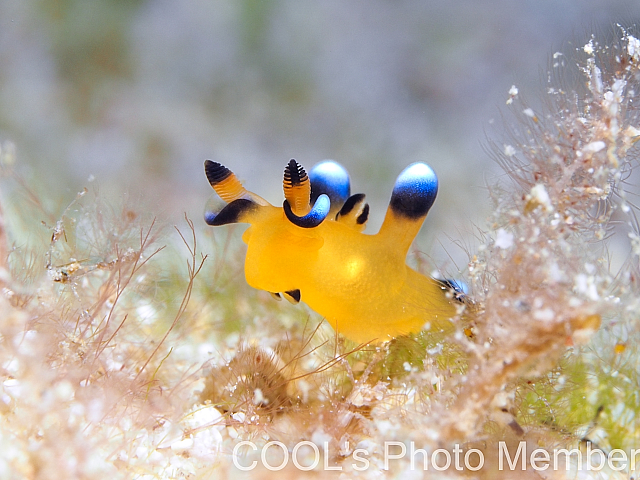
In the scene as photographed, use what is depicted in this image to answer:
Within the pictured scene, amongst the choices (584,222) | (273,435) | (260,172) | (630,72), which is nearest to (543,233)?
(584,222)

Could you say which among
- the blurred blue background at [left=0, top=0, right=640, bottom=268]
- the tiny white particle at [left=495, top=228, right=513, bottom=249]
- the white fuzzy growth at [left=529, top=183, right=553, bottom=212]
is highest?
the blurred blue background at [left=0, top=0, right=640, bottom=268]

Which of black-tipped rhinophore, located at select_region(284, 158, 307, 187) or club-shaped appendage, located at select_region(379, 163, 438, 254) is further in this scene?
club-shaped appendage, located at select_region(379, 163, 438, 254)

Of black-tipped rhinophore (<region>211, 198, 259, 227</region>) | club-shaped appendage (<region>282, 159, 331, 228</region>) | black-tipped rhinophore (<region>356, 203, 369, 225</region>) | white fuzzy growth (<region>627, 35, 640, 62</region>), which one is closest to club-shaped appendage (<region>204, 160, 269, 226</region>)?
black-tipped rhinophore (<region>211, 198, 259, 227</region>)

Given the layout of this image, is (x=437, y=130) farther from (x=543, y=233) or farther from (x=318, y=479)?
(x=318, y=479)

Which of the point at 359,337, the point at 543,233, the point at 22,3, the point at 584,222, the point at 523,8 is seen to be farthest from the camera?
the point at 22,3

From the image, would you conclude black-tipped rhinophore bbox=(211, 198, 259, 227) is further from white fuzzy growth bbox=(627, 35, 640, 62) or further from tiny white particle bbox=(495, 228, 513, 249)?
white fuzzy growth bbox=(627, 35, 640, 62)

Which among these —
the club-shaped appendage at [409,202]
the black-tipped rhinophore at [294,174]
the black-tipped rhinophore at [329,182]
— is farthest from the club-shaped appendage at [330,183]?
the black-tipped rhinophore at [294,174]
